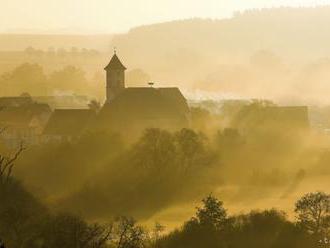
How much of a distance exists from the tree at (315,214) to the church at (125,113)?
117ft

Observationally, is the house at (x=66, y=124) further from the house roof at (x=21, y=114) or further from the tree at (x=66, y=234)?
the tree at (x=66, y=234)

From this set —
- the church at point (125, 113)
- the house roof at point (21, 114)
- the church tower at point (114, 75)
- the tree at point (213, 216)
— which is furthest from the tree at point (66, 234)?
the house roof at point (21, 114)

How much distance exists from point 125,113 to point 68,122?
26.5 ft

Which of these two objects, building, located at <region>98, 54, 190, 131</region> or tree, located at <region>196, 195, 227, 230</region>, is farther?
building, located at <region>98, 54, 190, 131</region>

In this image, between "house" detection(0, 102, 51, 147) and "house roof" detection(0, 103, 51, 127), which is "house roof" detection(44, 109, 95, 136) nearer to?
"house" detection(0, 102, 51, 147)

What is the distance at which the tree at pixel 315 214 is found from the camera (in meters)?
38.1

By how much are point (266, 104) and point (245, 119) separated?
516 centimetres

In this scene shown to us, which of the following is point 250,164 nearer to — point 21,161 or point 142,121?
point 142,121

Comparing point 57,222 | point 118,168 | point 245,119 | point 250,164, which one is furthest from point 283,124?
point 57,222

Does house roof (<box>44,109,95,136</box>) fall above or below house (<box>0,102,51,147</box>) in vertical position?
below

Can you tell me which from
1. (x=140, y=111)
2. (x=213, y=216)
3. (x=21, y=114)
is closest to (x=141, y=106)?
(x=140, y=111)

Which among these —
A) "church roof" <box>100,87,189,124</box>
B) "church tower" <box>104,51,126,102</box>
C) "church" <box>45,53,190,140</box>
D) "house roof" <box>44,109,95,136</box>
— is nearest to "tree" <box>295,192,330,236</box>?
"church" <box>45,53,190,140</box>

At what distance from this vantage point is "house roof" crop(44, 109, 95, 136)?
7932 centimetres

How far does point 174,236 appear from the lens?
125 feet
